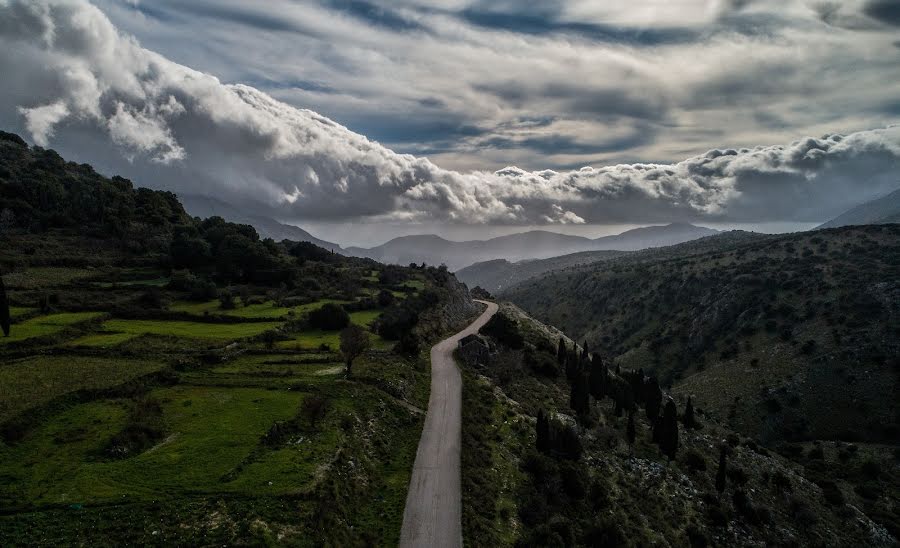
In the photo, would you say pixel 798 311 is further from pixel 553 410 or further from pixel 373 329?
pixel 373 329

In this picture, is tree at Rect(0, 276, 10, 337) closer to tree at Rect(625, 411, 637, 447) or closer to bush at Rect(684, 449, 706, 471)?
tree at Rect(625, 411, 637, 447)

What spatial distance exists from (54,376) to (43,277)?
44446mm

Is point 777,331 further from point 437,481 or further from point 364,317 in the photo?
point 437,481

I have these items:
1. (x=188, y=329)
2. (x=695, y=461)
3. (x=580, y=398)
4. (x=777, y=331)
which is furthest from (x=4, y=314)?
(x=777, y=331)

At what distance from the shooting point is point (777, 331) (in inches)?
4237

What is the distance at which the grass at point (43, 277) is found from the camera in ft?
201

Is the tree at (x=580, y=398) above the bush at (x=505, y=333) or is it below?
below

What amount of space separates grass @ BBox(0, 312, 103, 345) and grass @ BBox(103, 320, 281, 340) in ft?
8.85

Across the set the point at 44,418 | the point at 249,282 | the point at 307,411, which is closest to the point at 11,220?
the point at 249,282

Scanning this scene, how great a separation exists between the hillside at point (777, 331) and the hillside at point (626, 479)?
13.3 metres

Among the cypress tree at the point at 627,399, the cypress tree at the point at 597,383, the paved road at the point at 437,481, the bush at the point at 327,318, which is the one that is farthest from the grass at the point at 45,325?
the cypress tree at the point at 627,399

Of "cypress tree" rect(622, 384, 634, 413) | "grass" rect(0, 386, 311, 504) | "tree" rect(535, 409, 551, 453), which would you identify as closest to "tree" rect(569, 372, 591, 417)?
"cypress tree" rect(622, 384, 634, 413)

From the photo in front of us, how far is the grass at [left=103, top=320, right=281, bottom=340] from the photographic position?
50.6 m

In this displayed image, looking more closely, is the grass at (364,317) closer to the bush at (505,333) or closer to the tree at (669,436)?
the bush at (505,333)
